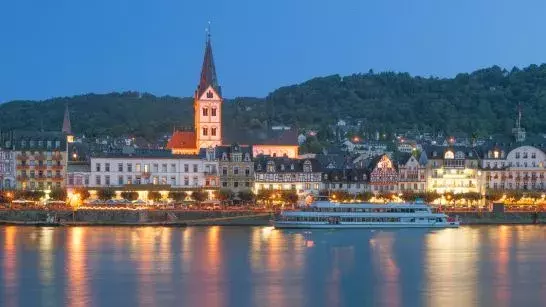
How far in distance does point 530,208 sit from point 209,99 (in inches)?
1184

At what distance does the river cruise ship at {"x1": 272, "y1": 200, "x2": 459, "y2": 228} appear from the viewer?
7606 centimetres

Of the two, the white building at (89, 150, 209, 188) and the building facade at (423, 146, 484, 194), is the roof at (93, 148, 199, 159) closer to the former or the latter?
the white building at (89, 150, 209, 188)

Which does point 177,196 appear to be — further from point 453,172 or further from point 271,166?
point 453,172

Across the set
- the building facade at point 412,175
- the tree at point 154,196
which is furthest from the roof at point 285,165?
the tree at point 154,196

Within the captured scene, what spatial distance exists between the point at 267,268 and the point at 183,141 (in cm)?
4857

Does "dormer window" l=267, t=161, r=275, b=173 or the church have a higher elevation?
the church

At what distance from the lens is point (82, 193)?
85.2m

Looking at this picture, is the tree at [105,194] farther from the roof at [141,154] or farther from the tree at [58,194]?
the roof at [141,154]

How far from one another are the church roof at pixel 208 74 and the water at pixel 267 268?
30.7 metres

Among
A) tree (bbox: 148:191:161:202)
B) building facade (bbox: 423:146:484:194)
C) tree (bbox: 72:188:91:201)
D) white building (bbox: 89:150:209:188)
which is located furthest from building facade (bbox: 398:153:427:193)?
tree (bbox: 72:188:91:201)

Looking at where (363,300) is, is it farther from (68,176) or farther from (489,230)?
(68,176)

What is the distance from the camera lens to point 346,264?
55062mm

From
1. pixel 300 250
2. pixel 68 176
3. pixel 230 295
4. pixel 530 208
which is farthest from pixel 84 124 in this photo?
pixel 230 295

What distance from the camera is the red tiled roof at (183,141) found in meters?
99.4
